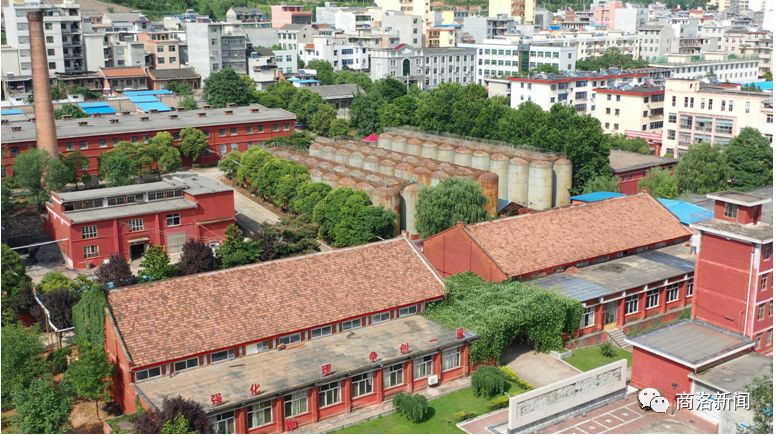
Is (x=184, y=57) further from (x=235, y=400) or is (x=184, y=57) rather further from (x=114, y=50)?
(x=235, y=400)

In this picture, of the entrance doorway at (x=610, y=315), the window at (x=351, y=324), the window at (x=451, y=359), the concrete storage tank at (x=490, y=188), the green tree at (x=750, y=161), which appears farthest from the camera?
the green tree at (x=750, y=161)

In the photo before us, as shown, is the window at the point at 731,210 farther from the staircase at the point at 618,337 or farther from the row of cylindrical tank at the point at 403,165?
the row of cylindrical tank at the point at 403,165

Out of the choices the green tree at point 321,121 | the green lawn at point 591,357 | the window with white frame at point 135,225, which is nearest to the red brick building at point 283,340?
the green lawn at point 591,357

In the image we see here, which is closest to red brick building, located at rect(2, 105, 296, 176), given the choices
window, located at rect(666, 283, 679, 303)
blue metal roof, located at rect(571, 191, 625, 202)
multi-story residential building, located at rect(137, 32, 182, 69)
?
blue metal roof, located at rect(571, 191, 625, 202)

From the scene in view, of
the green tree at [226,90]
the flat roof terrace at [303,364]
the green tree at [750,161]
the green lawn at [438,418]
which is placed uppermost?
the green tree at [226,90]

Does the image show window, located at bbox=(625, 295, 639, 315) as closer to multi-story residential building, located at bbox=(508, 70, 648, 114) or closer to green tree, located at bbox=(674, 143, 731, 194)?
green tree, located at bbox=(674, 143, 731, 194)

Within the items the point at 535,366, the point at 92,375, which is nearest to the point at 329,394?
the point at 92,375

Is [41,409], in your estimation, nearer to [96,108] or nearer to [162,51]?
[96,108]
